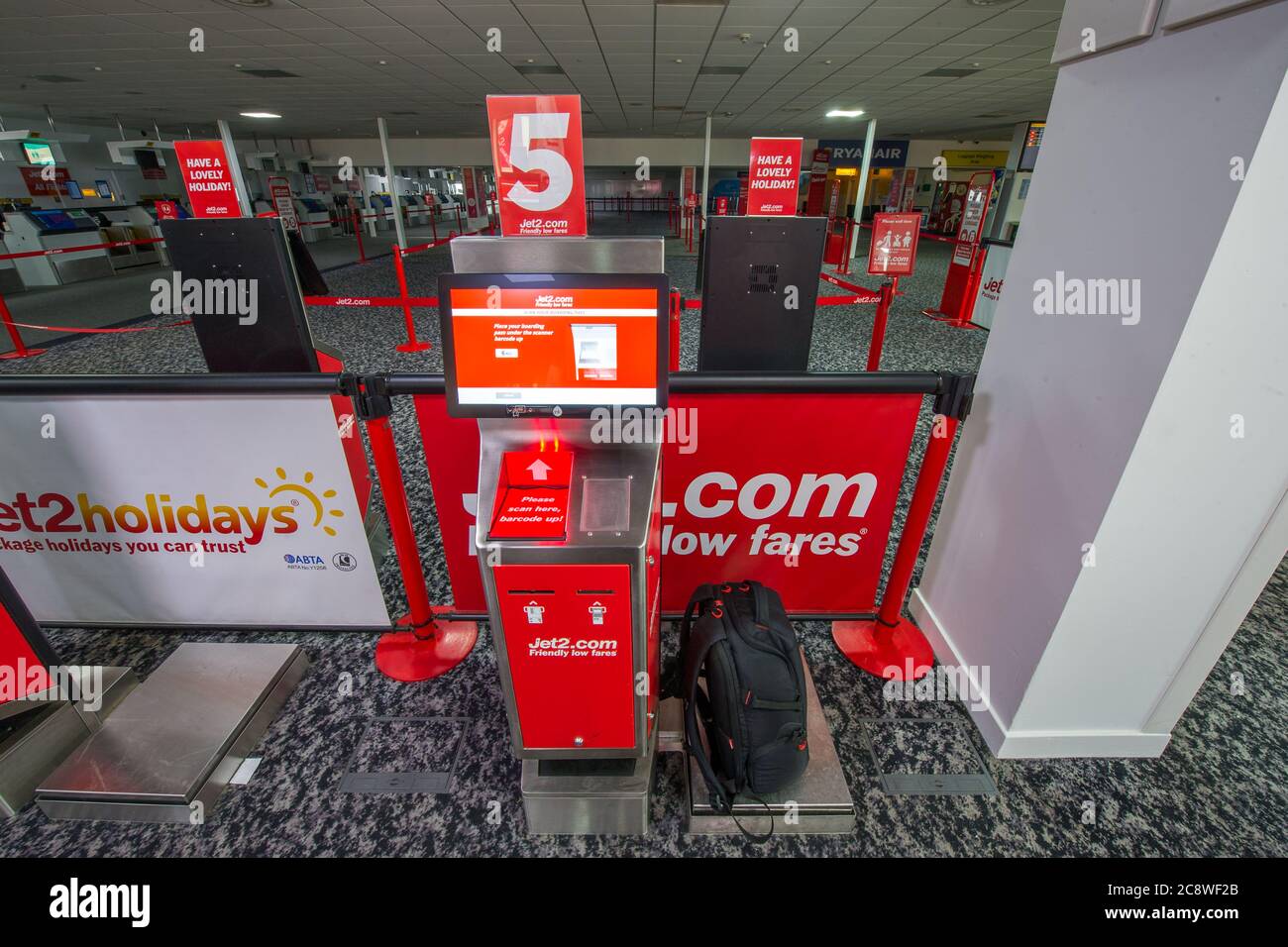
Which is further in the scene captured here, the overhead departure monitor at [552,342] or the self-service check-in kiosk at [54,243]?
the self-service check-in kiosk at [54,243]

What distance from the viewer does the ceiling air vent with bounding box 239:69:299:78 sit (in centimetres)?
779

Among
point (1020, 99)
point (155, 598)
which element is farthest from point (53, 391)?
point (1020, 99)

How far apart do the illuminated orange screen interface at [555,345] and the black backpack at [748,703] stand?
66 centimetres

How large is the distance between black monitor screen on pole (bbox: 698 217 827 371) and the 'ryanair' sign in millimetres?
17075

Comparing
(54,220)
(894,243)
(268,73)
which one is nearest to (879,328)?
(894,243)

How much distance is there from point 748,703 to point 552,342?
990 millimetres

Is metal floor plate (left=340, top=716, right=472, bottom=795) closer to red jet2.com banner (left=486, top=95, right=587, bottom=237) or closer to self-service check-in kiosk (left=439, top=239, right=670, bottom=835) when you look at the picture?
self-service check-in kiosk (left=439, top=239, right=670, bottom=835)

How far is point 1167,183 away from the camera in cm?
111

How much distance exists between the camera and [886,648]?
202 centimetres

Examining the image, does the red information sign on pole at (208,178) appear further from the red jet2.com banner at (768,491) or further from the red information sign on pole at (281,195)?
the red information sign on pole at (281,195)

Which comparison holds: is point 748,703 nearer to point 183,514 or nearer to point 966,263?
point 183,514

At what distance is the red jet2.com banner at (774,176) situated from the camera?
2662 millimetres

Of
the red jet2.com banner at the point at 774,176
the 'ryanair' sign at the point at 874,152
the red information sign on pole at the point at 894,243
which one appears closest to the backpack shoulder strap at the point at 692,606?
the red jet2.com banner at the point at 774,176

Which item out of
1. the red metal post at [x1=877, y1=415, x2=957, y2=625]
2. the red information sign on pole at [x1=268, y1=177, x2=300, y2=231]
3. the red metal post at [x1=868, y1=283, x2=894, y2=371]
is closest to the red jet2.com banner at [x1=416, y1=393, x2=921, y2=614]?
the red metal post at [x1=877, y1=415, x2=957, y2=625]
